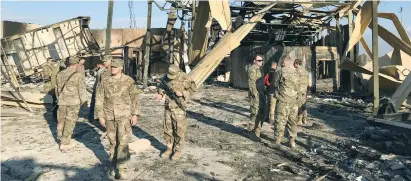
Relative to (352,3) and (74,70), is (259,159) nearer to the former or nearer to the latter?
(74,70)

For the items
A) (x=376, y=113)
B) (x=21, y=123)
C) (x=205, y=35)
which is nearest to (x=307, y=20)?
(x=205, y=35)

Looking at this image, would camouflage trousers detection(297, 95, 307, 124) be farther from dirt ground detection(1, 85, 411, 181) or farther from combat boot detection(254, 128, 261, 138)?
combat boot detection(254, 128, 261, 138)

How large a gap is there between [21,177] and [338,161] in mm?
4950

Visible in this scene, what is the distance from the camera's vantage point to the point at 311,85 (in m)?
15.4

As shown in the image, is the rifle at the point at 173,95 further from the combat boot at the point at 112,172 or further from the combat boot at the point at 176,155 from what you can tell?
the combat boot at the point at 112,172

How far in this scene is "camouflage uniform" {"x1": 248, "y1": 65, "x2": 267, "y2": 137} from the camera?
25.5 feet

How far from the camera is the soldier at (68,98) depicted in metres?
6.77

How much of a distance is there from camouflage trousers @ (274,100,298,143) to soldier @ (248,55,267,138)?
0.71 m

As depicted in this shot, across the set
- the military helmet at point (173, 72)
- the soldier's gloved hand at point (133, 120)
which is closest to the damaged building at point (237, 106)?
the soldier's gloved hand at point (133, 120)

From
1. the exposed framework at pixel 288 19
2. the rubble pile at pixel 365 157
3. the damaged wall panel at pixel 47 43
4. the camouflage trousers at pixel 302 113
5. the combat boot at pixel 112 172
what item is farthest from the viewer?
the damaged wall panel at pixel 47 43

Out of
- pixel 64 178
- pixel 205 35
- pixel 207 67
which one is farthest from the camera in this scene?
pixel 205 35

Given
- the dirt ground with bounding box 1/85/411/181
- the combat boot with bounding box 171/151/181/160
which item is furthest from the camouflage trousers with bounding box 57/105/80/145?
the combat boot with bounding box 171/151/181/160

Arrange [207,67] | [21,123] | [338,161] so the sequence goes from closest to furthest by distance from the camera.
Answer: [338,161]
[21,123]
[207,67]

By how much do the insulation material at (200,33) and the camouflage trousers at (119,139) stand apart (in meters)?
6.72
